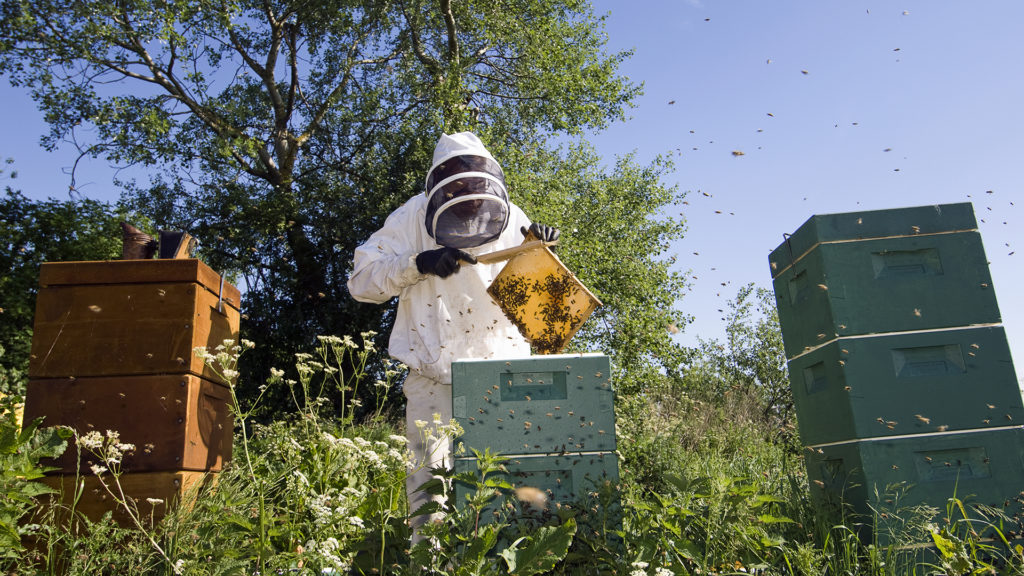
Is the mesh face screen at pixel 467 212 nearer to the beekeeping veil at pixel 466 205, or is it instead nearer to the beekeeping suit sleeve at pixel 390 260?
the beekeeping veil at pixel 466 205

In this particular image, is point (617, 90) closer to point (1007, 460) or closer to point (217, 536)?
point (1007, 460)

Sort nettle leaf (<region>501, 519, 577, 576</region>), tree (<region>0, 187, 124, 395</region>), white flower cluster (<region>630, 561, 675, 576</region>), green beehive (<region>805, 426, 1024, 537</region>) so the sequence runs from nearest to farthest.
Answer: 1. white flower cluster (<region>630, 561, 675, 576</region>)
2. nettle leaf (<region>501, 519, 577, 576</region>)
3. green beehive (<region>805, 426, 1024, 537</region>)
4. tree (<region>0, 187, 124, 395</region>)

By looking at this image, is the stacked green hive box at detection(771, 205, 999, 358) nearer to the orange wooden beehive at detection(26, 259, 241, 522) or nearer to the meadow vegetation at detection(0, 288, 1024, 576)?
the meadow vegetation at detection(0, 288, 1024, 576)

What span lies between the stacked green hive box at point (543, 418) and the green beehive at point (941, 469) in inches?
46.1

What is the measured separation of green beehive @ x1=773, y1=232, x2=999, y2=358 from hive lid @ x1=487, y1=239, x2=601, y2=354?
1.24 m

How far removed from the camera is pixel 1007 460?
2.96 metres

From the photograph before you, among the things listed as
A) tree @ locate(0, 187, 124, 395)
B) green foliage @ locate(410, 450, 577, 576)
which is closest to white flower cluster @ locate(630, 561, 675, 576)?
green foliage @ locate(410, 450, 577, 576)

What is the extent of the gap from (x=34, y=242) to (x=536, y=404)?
31.2 feet

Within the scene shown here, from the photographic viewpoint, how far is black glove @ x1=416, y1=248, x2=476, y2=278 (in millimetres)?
4047

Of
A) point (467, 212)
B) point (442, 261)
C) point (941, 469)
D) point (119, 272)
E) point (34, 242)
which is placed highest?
point (34, 242)

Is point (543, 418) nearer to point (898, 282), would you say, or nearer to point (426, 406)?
point (426, 406)

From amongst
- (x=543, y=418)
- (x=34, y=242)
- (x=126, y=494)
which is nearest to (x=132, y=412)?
(x=126, y=494)

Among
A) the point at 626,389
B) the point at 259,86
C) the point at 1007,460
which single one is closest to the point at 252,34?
the point at 259,86

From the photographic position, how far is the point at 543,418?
111 inches
